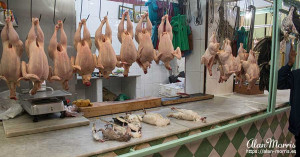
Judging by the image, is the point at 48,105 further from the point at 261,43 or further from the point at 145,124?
the point at 261,43

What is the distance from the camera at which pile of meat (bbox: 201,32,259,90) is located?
2701 millimetres

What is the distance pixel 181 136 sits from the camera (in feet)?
6.75

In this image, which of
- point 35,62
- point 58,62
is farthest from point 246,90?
point 35,62

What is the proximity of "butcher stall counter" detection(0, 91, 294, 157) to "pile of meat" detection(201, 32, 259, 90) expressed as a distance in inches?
18.6

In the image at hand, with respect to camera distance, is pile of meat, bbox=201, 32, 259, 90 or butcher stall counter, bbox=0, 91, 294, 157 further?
pile of meat, bbox=201, 32, 259, 90

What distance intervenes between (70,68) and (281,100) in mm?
3451

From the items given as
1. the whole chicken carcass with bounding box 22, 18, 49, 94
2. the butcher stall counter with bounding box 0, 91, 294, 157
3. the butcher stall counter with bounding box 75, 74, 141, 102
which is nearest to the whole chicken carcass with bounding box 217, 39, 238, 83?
the butcher stall counter with bounding box 0, 91, 294, 157

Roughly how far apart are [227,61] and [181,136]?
1199mm

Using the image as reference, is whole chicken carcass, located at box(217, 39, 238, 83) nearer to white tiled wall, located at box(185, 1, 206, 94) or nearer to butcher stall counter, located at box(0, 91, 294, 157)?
butcher stall counter, located at box(0, 91, 294, 157)

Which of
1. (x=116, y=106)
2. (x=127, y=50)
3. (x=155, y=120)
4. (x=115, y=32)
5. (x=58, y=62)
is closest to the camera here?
(x=58, y=62)

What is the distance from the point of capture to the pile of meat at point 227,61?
8.86 feet

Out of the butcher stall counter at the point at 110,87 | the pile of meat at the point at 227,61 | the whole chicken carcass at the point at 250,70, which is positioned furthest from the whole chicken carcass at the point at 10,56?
the butcher stall counter at the point at 110,87

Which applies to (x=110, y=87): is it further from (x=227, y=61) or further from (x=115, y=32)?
(x=227, y=61)

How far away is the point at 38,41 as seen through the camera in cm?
153
